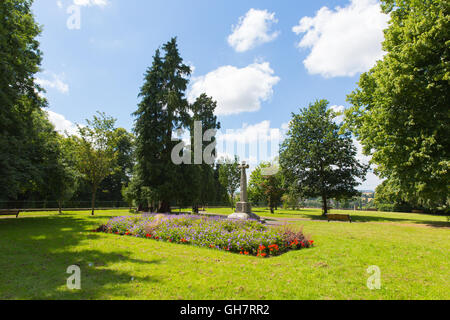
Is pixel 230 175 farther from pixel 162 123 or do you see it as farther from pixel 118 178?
pixel 162 123

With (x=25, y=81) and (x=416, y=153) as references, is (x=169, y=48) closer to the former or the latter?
(x=25, y=81)

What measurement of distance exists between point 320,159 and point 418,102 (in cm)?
1281

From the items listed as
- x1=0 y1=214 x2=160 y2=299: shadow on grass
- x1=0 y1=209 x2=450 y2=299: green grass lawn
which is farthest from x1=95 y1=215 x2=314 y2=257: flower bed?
x1=0 y1=214 x2=160 y2=299: shadow on grass

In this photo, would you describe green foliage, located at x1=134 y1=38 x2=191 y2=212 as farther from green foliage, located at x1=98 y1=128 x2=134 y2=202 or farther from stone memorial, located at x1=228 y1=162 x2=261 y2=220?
green foliage, located at x1=98 y1=128 x2=134 y2=202

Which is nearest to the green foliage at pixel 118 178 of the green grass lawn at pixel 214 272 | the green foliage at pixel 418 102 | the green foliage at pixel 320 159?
the green foliage at pixel 320 159

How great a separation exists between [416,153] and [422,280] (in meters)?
12.7

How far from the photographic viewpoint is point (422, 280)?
5.12 meters

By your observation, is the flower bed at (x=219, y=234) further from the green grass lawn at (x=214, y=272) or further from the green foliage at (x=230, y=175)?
the green foliage at (x=230, y=175)

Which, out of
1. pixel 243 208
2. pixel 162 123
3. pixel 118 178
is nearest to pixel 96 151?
pixel 162 123

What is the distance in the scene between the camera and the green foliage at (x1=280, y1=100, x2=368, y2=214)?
1047 inches

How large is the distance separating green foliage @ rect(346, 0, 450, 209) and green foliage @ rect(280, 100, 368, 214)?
31.3ft

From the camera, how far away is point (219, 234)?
8.90 metres
